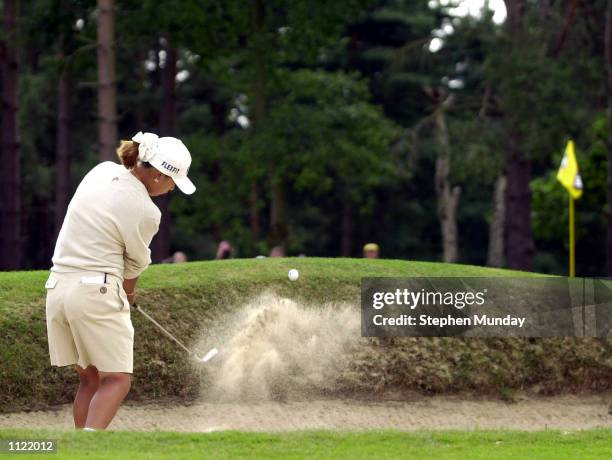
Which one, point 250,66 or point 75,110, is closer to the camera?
point 250,66

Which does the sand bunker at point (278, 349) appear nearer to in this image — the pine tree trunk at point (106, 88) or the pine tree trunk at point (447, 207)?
the pine tree trunk at point (106, 88)

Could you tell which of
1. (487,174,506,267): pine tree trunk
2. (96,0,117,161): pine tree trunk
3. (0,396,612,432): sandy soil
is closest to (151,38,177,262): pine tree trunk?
(96,0,117,161): pine tree trunk

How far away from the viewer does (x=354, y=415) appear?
10.7 meters

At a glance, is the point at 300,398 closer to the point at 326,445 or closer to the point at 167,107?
the point at 326,445

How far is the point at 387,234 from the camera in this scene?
5044 cm

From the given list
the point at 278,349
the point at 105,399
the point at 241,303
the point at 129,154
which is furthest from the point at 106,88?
the point at 105,399

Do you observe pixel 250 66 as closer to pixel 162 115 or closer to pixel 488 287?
pixel 162 115

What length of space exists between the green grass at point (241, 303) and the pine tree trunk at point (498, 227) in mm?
35807

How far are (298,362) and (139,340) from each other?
1.36 m

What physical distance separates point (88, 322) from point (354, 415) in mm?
4124

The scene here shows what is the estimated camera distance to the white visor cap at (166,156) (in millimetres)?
7148

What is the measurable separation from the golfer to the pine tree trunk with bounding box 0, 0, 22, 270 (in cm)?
2216

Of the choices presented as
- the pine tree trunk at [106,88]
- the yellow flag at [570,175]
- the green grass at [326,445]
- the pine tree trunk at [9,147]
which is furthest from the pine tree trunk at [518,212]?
the green grass at [326,445]

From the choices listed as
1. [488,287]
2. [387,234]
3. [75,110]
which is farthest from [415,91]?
[488,287]
